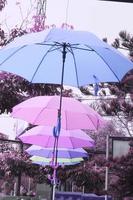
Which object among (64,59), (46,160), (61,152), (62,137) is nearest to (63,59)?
(64,59)

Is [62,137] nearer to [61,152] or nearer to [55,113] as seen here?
[61,152]

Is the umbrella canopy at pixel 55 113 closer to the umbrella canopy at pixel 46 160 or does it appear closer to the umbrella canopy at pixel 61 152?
the umbrella canopy at pixel 61 152

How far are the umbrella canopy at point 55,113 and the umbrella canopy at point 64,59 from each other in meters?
0.69

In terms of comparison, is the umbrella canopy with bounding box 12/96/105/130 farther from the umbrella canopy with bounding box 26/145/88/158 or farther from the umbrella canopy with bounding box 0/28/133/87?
the umbrella canopy with bounding box 26/145/88/158

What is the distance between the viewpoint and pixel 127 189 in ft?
22.0

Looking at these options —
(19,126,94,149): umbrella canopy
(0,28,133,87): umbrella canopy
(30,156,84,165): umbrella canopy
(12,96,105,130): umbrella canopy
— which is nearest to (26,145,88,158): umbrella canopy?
(30,156,84,165): umbrella canopy

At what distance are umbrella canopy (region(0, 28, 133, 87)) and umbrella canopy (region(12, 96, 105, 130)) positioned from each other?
695 millimetres

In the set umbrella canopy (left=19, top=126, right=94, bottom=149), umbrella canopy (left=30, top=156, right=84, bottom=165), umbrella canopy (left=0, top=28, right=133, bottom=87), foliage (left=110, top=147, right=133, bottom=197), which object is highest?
umbrella canopy (left=0, top=28, right=133, bottom=87)

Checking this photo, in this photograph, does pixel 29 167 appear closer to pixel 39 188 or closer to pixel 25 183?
pixel 39 188

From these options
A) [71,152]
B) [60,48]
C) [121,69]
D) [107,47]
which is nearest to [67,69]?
[60,48]

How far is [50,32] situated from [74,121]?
246 centimetres

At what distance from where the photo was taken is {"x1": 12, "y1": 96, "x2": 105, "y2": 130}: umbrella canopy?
22.9 ft

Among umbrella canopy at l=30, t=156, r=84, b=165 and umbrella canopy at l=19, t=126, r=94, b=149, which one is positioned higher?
umbrella canopy at l=19, t=126, r=94, b=149

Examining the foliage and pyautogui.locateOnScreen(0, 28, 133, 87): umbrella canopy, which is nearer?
pyautogui.locateOnScreen(0, 28, 133, 87): umbrella canopy
